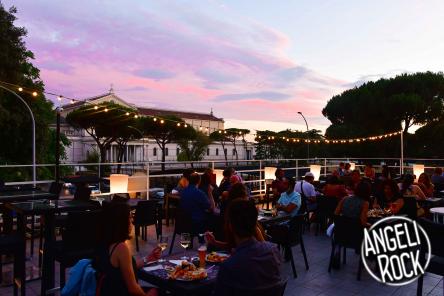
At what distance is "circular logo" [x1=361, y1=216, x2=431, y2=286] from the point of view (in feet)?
13.5

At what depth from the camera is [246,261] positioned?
2.08 m

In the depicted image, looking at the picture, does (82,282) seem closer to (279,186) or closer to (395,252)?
(395,252)

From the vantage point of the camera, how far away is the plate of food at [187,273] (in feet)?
8.42

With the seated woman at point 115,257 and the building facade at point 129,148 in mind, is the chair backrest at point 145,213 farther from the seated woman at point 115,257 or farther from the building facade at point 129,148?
the building facade at point 129,148

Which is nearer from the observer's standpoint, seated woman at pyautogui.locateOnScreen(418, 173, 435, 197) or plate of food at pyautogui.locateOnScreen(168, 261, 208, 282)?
plate of food at pyautogui.locateOnScreen(168, 261, 208, 282)

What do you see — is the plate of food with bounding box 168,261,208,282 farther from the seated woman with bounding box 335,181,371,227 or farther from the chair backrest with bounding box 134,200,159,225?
the chair backrest with bounding box 134,200,159,225

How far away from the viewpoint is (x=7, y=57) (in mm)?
16594

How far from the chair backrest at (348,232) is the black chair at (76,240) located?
307cm

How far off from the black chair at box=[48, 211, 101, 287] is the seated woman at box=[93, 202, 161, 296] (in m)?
1.49

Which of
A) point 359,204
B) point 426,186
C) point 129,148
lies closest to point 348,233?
point 359,204

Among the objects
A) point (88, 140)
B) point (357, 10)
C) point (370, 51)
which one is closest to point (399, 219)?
point (357, 10)

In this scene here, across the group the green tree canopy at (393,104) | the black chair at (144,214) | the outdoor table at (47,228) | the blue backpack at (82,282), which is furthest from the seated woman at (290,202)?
the green tree canopy at (393,104)

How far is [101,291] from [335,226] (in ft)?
11.3

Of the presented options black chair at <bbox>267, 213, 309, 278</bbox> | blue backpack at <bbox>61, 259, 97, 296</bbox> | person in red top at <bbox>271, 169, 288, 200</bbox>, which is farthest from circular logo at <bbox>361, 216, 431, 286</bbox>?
blue backpack at <bbox>61, 259, 97, 296</bbox>
